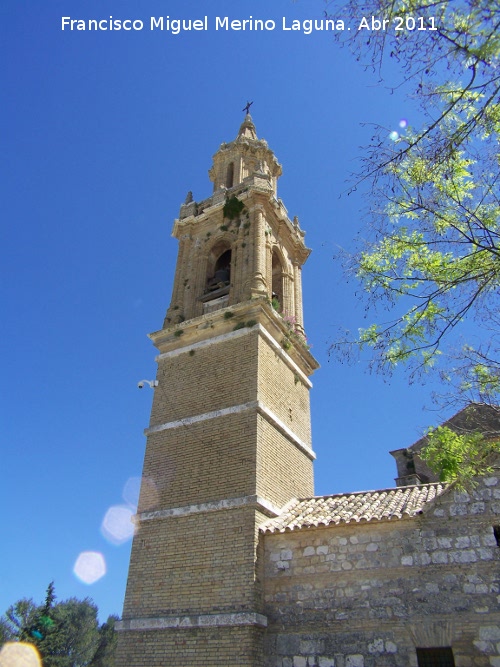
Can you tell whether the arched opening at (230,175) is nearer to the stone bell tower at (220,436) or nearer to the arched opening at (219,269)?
the stone bell tower at (220,436)

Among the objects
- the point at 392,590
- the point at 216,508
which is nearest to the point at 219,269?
the point at 216,508

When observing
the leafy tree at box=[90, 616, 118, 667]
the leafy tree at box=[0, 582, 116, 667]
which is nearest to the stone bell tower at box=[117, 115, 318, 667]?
the leafy tree at box=[0, 582, 116, 667]

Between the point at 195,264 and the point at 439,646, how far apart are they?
12794 mm

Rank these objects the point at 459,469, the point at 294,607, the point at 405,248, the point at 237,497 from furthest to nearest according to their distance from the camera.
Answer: the point at 237,497, the point at 294,607, the point at 459,469, the point at 405,248

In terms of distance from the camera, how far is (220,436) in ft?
41.3

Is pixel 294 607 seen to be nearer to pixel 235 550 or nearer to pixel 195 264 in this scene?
pixel 235 550

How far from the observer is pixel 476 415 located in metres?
8.41

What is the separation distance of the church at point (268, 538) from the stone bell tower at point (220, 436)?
0.12ft

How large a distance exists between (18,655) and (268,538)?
26.3 metres

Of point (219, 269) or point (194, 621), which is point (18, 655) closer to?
point (194, 621)

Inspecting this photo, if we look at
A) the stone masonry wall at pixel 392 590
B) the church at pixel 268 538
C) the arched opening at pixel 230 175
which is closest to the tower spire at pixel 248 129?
the arched opening at pixel 230 175

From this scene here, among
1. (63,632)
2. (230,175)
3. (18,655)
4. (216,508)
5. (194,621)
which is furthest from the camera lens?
(63,632)

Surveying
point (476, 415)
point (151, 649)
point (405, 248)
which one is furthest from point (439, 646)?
point (405, 248)

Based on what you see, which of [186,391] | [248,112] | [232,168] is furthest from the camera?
[248,112]
